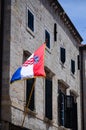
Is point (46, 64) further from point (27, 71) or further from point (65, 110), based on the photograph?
point (27, 71)

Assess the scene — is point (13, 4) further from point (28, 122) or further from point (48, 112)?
point (48, 112)

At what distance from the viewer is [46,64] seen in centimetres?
2605

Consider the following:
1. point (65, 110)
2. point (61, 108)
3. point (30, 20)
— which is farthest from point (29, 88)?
point (65, 110)

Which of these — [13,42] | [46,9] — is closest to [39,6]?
[46,9]

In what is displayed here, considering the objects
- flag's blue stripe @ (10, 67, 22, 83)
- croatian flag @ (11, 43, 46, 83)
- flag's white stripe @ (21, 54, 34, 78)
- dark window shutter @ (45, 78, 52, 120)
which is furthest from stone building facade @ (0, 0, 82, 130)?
flag's white stripe @ (21, 54, 34, 78)

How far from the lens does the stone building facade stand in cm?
2058

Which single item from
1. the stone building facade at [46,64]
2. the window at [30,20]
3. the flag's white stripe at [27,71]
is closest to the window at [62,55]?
the stone building facade at [46,64]

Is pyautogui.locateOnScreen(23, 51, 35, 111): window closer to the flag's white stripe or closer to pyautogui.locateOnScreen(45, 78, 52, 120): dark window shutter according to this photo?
pyautogui.locateOnScreen(45, 78, 52, 120): dark window shutter

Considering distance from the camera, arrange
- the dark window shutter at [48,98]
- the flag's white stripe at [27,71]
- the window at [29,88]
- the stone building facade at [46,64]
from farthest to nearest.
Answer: the dark window shutter at [48,98], the window at [29,88], the stone building facade at [46,64], the flag's white stripe at [27,71]

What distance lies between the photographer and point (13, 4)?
2139cm

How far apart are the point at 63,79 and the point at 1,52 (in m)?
9.88

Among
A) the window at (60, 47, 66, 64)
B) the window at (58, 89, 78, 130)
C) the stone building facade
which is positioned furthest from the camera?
the window at (60, 47, 66, 64)

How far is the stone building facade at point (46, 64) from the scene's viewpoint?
810 inches

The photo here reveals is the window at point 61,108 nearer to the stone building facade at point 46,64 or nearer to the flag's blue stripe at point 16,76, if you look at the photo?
the stone building facade at point 46,64
